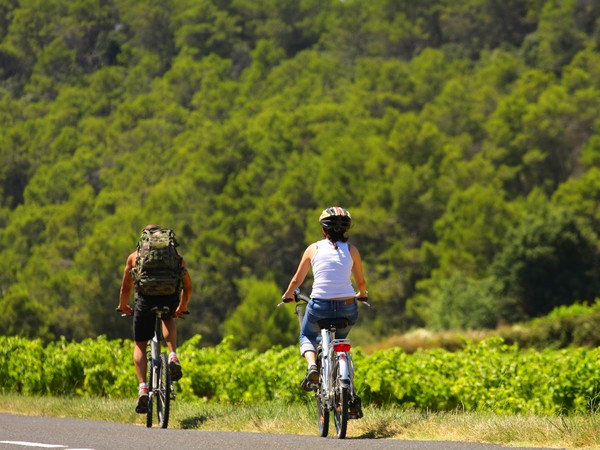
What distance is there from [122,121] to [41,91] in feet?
88.9

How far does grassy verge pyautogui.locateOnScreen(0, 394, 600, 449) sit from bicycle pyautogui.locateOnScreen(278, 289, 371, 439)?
342 mm

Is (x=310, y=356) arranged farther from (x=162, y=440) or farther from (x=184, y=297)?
(x=184, y=297)

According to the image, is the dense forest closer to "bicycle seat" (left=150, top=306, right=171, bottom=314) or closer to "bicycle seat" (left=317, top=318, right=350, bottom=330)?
"bicycle seat" (left=150, top=306, right=171, bottom=314)

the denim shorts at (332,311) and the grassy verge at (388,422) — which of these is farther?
the denim shorts at (332,311)

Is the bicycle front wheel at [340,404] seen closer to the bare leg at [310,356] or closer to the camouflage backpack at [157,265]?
the bare leg at [310,356]

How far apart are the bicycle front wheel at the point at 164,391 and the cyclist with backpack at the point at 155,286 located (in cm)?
5

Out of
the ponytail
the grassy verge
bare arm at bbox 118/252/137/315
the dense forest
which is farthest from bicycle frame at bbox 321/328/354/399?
the dense forest

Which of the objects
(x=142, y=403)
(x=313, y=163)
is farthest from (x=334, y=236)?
(x=313, y=163)

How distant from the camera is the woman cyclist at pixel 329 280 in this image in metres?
8.53

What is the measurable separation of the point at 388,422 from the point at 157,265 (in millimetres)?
2129

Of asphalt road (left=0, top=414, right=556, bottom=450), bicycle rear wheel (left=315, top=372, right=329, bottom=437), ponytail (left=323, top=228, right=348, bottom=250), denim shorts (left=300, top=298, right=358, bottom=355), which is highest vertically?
ponytail (left=323, top=228, right=348, bottom=250)

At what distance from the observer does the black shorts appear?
31.4 feet

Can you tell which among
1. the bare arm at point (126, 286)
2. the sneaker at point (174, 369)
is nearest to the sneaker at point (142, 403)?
the sneaker at point (174, 369)

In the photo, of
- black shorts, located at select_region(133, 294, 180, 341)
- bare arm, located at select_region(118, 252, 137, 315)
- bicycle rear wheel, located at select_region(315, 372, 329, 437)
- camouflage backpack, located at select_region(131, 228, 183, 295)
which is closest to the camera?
bicycle rear wheel, located at select_region(315, 372, 329, 437)
